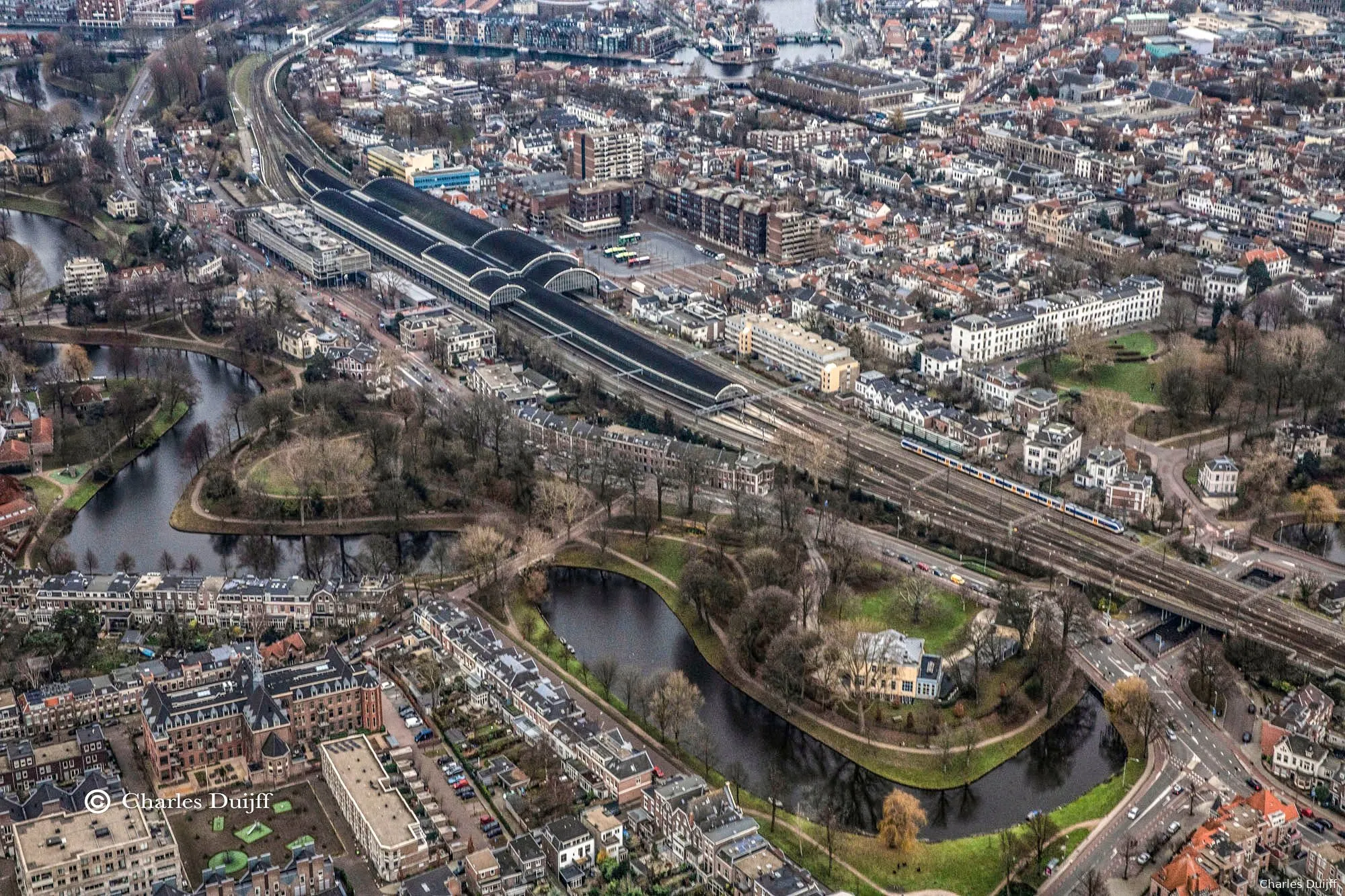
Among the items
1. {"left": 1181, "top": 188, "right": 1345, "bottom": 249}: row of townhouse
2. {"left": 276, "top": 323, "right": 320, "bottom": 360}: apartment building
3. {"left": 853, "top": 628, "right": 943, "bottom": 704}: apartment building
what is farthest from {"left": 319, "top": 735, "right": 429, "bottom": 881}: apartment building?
{"left": 1181, "top": 188, "right": 1345, "bottom": 249}: row of townhouse

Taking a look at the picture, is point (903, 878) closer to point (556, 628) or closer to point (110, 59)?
point (556, 628)

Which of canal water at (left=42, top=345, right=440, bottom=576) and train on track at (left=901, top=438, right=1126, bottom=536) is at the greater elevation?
train on track at (left=901, top=438, right=1126, bottom=536)

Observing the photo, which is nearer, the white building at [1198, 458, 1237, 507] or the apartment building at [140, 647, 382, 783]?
the apartment building at [140, 647, 382, 783]

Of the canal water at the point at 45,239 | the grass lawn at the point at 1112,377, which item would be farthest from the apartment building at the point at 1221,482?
the canal water at the point at 45,239

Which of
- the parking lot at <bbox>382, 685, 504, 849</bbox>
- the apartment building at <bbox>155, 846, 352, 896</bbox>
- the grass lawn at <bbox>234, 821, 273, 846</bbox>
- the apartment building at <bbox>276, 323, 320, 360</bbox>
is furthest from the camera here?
the apartment building at <bbox>276, 323, 320, 360</bbox>

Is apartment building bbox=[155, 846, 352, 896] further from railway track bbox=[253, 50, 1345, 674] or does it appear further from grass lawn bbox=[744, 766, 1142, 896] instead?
railway track bbox=[253, 50, 1345, 674]

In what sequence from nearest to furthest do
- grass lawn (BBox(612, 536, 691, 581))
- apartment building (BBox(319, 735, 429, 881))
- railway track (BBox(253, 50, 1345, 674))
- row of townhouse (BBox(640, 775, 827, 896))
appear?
1. row of townhouse (BBox(640, 775, 827, 896))
2. apartment building (BBox(319, 735, 429, 881))
3. railway track (BBox(253, 50, 1345, 674))
4. grass lawn (BBox(612, 536, 691, 581))

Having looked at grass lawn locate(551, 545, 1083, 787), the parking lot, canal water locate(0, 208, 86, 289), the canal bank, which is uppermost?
canal water locate(0, 208, 86, 289)

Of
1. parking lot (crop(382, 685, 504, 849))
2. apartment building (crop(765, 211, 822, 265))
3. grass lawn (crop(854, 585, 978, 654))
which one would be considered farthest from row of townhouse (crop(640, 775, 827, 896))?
apartment building (crop(765, 211, 822, 265))

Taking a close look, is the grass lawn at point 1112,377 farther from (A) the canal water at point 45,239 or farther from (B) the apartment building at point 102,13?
(B) the apartment building at point 102,13
